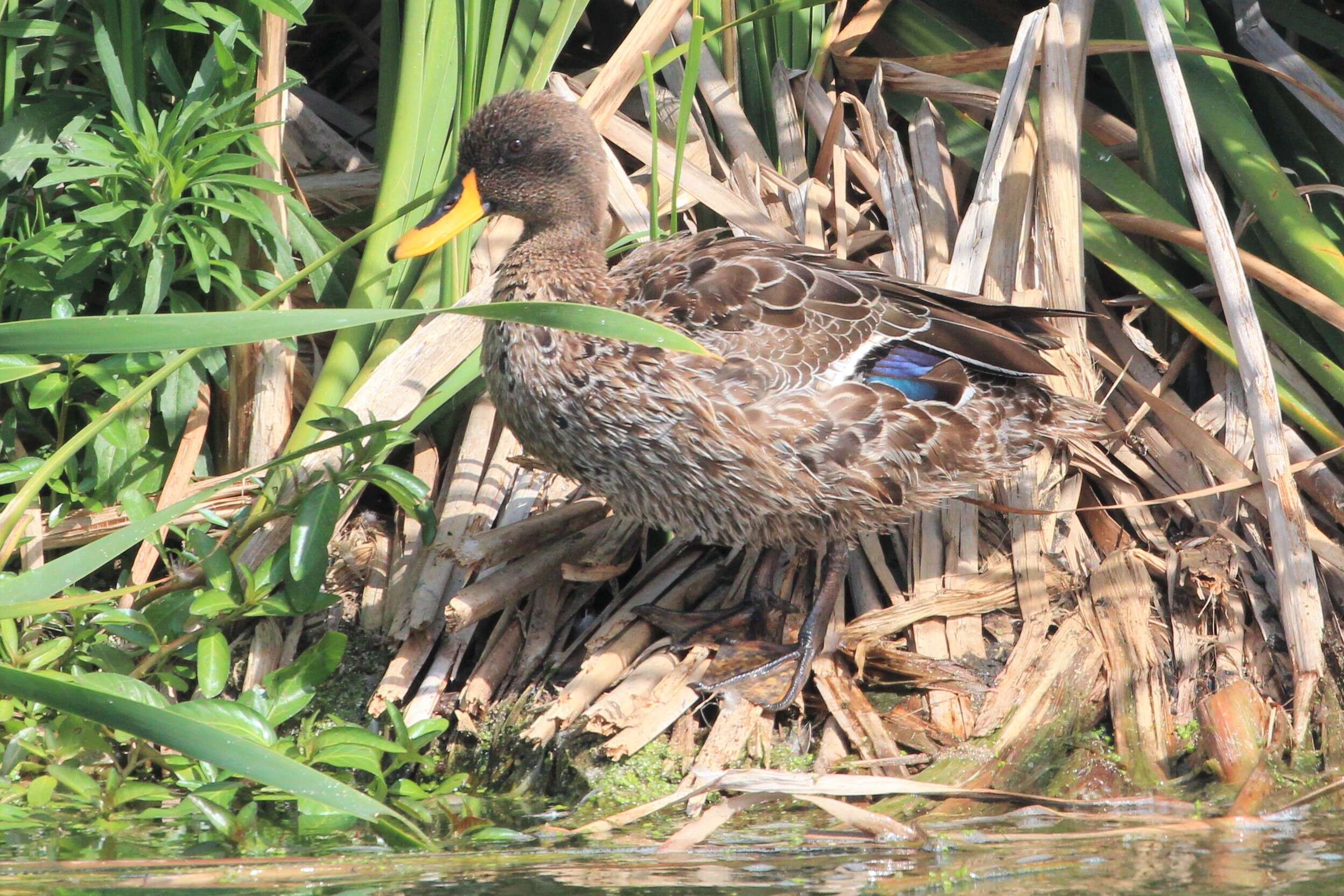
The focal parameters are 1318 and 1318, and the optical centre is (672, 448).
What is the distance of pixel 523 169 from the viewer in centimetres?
375

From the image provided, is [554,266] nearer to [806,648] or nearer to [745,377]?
[745,377]

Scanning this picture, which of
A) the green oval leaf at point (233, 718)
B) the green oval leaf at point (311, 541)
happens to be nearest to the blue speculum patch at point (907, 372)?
the green oval leaf at point (311, 541)

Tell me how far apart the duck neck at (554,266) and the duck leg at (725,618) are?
951mm

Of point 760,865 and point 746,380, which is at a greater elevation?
point 746,380

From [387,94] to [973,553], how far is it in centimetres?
248

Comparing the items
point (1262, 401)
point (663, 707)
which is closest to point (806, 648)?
point (663, 707)

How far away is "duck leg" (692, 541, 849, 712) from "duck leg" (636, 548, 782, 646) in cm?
11

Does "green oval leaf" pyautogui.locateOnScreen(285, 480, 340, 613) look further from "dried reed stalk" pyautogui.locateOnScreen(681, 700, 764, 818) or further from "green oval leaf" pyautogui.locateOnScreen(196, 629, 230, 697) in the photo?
"dried reed stalk" pyautogui.locateOnScreen(681, 700, 764, 818)

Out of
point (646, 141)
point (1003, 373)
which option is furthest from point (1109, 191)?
point (646, 141)

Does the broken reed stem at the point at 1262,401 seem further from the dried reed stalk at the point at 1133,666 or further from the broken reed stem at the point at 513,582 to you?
the broken reed stem at the point at 513,582

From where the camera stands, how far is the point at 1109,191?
429 centimetres

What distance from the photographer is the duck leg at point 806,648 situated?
141 inches

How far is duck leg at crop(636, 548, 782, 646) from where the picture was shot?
3816 millimetres

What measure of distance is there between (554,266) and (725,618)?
1.15 m
